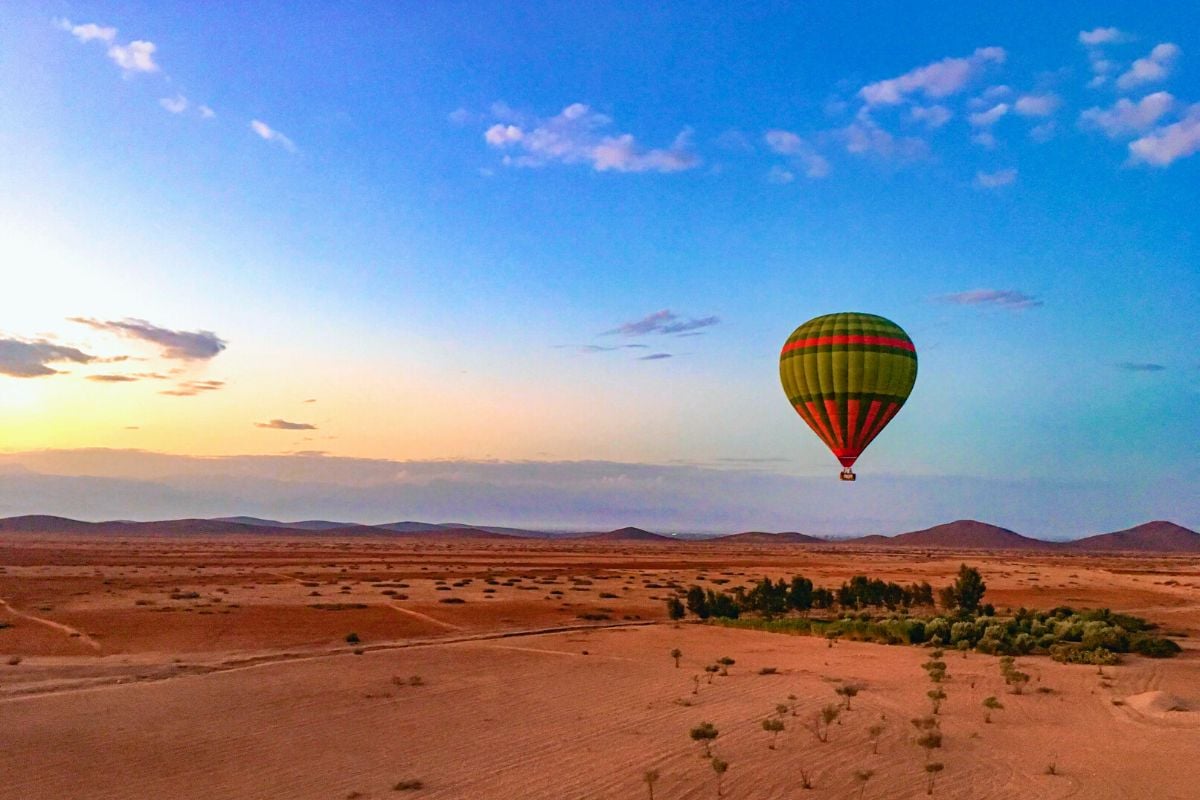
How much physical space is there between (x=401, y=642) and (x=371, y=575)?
37976 mm

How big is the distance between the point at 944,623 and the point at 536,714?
17469mm

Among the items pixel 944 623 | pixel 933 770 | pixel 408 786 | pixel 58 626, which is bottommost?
pixel 58 626

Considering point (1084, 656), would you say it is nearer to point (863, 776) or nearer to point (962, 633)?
point (962, 633)

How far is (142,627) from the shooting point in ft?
104

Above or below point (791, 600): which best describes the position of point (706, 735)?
above

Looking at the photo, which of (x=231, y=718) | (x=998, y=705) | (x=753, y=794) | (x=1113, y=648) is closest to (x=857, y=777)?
(x=753, y=794)

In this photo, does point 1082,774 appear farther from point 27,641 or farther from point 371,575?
point 371,575

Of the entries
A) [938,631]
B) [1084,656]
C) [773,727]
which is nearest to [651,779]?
[773,727]

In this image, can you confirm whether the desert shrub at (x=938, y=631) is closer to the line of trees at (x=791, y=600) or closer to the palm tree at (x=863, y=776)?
the line of trees at (x=791, y=600)

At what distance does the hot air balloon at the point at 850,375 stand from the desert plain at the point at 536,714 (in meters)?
9.95

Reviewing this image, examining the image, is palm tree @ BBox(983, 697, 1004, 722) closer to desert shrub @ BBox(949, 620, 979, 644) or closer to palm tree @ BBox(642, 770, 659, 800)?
palm tree @ BBox(642, 770, 659, 800)

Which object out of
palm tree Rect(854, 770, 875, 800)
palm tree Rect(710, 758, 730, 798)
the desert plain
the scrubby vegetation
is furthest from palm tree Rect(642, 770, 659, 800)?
the scrubby vegetation

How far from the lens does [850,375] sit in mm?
33938

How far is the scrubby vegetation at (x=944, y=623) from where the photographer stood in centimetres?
2545
